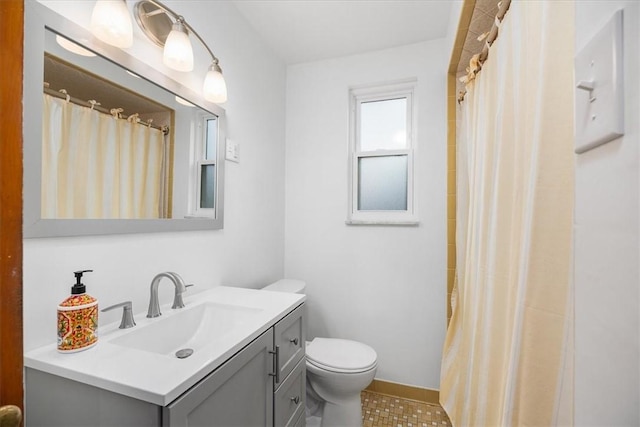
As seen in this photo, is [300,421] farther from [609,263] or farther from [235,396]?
[609,263]

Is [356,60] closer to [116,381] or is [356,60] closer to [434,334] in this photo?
[434,334]

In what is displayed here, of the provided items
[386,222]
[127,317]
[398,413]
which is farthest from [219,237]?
[398,413]

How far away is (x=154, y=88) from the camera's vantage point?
46.8 inches

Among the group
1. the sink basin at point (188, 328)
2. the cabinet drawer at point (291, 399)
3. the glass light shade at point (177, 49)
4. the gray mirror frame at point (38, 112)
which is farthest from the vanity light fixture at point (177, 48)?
the cabinet drawer at point (291, 399)

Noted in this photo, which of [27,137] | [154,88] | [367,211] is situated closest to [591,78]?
[27,137]

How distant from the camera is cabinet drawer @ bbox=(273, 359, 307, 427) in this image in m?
1.14

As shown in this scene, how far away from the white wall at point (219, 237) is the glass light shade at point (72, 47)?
3.3 inches

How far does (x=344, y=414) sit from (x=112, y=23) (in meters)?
2.10

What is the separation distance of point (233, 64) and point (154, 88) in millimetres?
648

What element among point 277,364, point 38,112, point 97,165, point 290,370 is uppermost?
point 38,112

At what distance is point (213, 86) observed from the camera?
1392 millimetres

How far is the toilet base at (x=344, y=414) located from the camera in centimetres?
165

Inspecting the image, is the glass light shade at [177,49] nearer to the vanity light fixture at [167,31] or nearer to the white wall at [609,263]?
the vanity light fixture at [167,31]

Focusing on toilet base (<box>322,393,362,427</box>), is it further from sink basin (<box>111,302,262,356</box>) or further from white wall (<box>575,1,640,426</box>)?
white wall (<box>575,1,640,426</box>)
